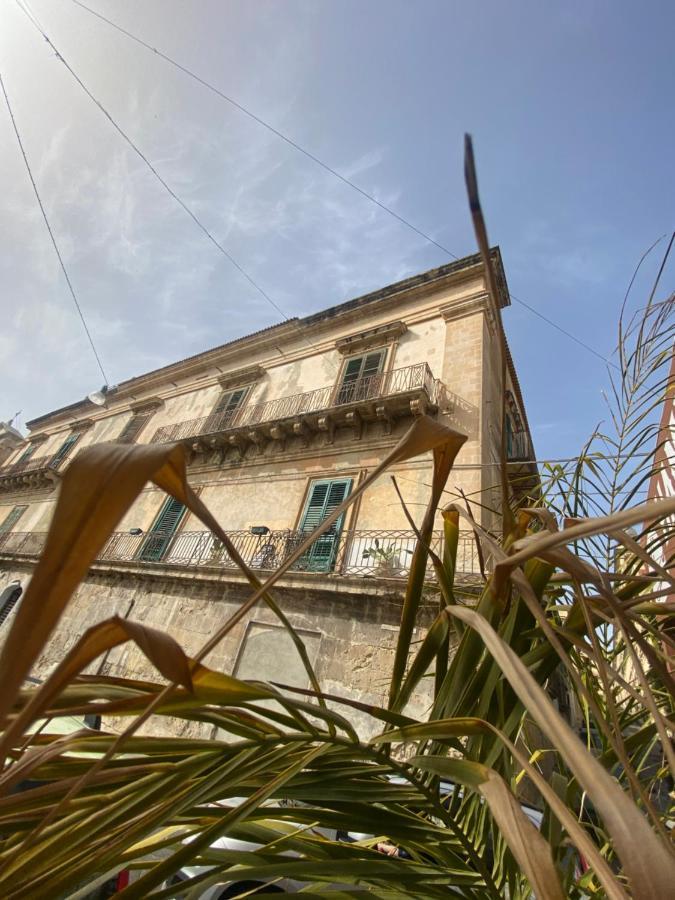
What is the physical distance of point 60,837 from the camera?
0.63 m

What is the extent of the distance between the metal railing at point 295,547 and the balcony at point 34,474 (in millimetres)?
7268

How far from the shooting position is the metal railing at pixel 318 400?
28.6ft

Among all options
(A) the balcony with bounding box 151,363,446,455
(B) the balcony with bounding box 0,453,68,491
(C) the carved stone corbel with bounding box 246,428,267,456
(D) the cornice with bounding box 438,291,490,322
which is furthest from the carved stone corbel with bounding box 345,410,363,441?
(B) the balcony with bounding box 0,453,68,491

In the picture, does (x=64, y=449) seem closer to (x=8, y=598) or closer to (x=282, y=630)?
(x=8, y=598)

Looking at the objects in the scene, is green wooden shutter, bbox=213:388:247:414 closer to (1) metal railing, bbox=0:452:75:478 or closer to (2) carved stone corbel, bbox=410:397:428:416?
(2) carved stone corbel, bbox=410:397:428:416

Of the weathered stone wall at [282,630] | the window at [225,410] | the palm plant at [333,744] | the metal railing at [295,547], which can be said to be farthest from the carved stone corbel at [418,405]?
the palm plant at [333,744]

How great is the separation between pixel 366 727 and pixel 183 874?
304cm

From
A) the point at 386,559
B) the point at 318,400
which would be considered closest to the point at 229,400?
the point at 318,400

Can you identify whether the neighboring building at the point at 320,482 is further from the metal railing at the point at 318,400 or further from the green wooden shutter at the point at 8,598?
the green wooden shutter at the point at 8,598

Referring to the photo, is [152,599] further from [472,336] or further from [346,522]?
[472,336]

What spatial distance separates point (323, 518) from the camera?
25.6 ft

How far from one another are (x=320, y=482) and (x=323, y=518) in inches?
42.4

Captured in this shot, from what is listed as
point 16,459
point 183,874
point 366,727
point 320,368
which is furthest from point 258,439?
point 16,459

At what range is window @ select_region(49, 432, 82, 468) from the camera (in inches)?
679
